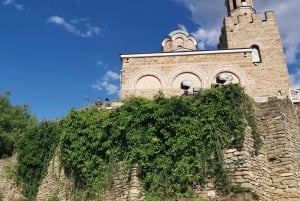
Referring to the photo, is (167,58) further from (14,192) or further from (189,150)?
(189,150)

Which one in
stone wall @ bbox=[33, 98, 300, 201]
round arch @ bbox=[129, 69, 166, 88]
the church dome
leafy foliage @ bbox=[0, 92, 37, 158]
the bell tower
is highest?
the bell tower

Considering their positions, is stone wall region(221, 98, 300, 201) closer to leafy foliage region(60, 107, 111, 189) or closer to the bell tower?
leafy foliage region(60, 107, 111, 189)

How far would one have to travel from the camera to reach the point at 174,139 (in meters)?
10.2

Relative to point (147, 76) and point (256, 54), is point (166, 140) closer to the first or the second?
point (147, 76)

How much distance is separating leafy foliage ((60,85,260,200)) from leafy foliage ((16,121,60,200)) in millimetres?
3484

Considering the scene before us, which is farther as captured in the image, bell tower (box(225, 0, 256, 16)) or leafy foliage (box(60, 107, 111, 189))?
bell tower (box(225, 0, 256, 16))

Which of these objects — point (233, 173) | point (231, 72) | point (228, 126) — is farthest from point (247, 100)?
point (231, 72)

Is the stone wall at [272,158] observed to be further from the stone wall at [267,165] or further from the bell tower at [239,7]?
the bell tower at [239,7]

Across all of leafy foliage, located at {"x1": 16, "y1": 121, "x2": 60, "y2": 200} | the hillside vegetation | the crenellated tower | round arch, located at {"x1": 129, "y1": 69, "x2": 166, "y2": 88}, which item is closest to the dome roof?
Result: the crenellated tower

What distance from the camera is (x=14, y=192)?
1561 cm

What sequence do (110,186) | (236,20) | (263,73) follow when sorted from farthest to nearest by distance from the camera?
(236,20)
(263,73)
(110,186)

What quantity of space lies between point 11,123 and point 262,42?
17767mm

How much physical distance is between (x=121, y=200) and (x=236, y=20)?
20.8m

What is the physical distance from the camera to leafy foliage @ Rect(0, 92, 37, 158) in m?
20.2
